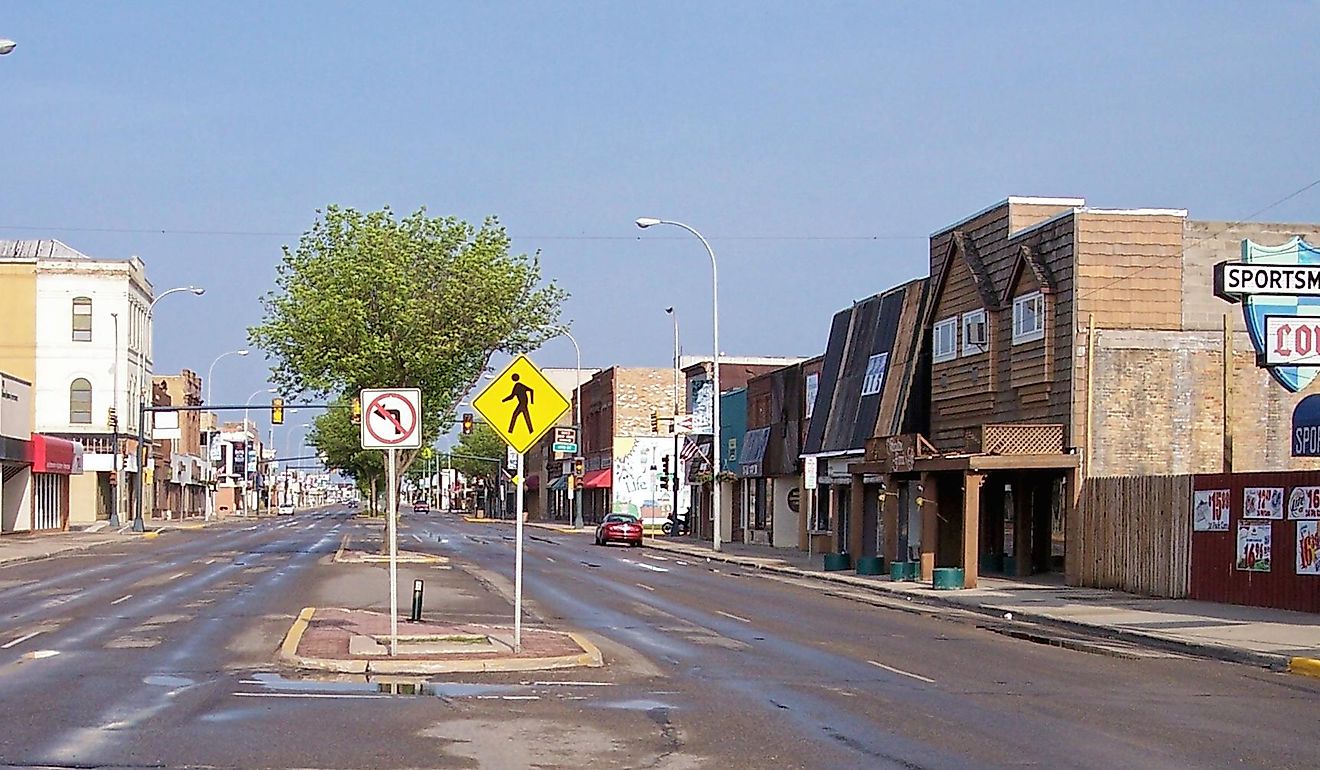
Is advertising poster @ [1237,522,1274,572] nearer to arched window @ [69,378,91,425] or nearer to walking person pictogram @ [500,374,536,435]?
walking person pictogram @ [500,374,536,435]

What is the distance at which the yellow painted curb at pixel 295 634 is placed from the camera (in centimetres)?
1833

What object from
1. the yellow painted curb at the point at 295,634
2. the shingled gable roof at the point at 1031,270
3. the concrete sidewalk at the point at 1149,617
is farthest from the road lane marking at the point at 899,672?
the shingled gable roof at the point at 1031,270

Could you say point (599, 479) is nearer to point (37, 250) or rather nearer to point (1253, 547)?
point (37, 250)

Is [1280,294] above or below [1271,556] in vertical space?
above

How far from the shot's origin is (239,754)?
1148 centimetres

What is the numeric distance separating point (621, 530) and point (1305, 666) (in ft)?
151

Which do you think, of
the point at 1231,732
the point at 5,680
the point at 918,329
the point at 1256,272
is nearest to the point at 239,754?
the point at 5,680

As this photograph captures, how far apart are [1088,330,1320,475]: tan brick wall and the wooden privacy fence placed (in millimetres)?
1289

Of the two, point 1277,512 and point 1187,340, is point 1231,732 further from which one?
point 1187,340

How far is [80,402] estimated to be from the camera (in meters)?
82.2

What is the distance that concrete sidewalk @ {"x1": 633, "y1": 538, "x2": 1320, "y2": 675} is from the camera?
21.5m

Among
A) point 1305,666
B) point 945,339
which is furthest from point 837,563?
point 1305,666

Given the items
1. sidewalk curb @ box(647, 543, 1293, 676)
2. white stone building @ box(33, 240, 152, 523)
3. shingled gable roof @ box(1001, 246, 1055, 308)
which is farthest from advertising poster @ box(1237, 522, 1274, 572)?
white stone building @ box(33, 240, 152, 523)

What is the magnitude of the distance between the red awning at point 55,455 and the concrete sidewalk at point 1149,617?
4180 cm
